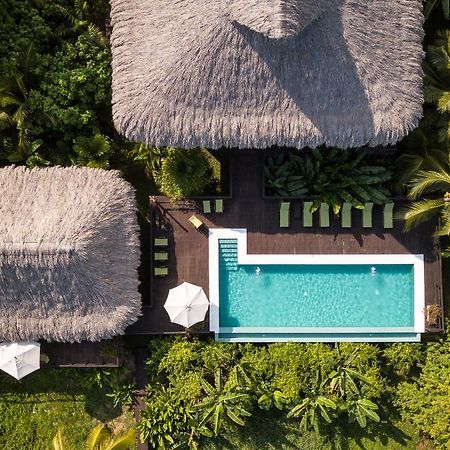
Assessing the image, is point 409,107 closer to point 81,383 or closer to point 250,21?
point 250,21

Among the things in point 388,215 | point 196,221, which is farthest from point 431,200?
point 196,221

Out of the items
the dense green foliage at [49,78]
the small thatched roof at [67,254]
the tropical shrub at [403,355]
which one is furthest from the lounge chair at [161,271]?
the tropical shrub at [403,355]

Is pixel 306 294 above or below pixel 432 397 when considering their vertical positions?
above

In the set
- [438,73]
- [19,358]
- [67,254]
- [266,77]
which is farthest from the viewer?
[19,358]

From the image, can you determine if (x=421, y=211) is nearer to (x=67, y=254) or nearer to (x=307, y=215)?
(x=307, y=215)

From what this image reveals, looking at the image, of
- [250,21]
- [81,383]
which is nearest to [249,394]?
[81,383]

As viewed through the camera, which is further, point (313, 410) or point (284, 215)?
point (284, 215)
